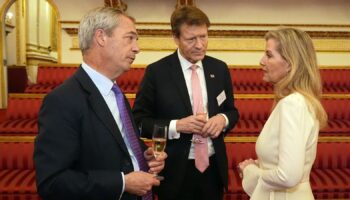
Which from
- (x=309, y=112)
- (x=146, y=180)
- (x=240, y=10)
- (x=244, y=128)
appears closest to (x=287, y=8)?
(x=240, y=10)

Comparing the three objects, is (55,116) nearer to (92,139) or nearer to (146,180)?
(92,139)

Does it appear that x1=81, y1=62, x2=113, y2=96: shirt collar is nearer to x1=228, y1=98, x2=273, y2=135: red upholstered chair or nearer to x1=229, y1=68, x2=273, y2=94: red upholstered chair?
x1=228, y1=98, x2=273, y2=135: red upholstered chair

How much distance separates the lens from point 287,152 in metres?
1.09

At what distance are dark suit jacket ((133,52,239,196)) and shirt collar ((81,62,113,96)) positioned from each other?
1.58 ft

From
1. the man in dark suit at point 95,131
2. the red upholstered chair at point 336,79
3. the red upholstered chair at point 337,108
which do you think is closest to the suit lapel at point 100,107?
the man in dark suit at point 95,131

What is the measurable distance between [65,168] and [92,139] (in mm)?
109

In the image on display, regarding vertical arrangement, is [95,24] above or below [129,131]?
above

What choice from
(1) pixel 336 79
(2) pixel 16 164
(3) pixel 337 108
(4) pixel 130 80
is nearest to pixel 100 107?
(2) pixel 16 164

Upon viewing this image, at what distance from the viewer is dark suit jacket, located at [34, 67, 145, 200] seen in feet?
3.04

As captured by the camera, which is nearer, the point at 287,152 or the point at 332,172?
the point at 287,152

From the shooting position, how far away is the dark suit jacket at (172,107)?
61.5 inches

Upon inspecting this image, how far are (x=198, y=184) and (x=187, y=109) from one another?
13.6 inches

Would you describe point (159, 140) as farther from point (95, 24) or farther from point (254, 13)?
point (254, 13)

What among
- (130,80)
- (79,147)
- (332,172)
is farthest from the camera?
(130,80)
